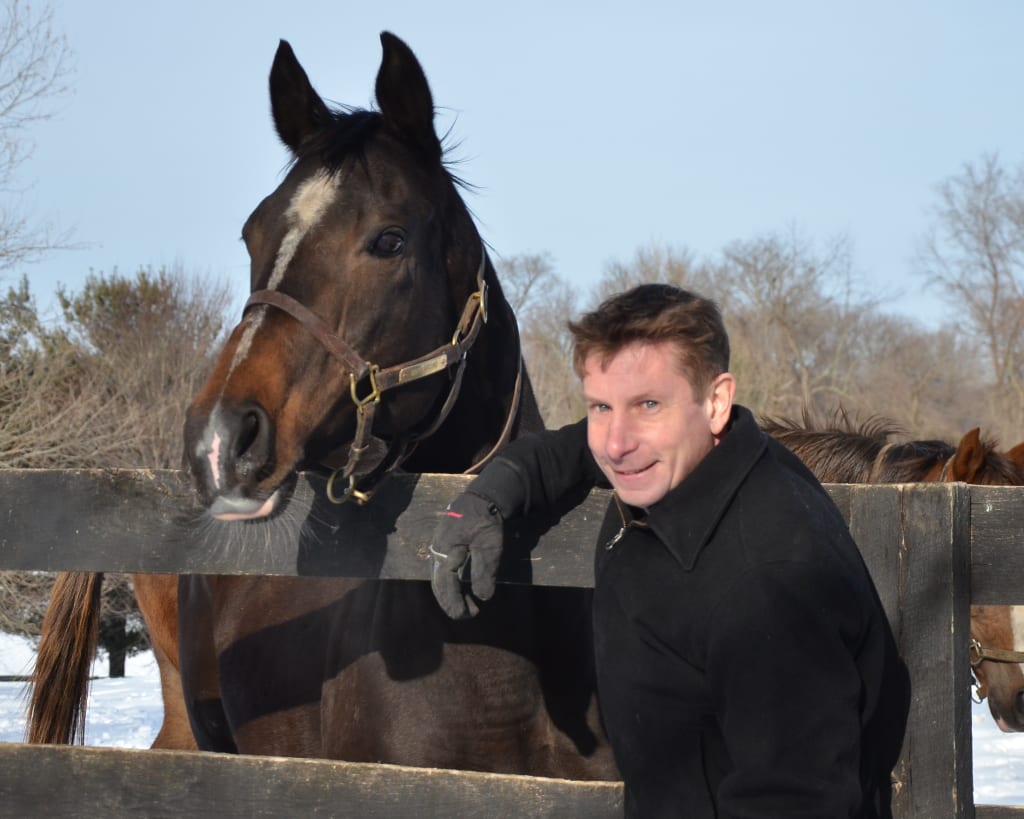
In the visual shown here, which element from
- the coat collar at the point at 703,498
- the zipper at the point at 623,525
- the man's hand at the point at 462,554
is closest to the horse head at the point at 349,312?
the man's hand at the point at 462,554

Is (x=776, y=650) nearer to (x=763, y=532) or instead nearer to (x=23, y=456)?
(x=763, y=532)

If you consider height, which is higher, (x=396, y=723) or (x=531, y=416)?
(x=531, y=416)

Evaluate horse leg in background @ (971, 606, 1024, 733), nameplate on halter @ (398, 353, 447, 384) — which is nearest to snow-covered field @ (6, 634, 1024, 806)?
horse leg in background @ (971, 606, 1024, 733)

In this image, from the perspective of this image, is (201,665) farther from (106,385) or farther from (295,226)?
(106,385)

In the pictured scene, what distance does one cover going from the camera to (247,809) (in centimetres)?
245

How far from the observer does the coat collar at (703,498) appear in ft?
5.65

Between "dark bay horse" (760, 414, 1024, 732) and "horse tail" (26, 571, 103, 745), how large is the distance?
3268 mm

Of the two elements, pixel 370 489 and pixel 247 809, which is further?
pixel 370 489

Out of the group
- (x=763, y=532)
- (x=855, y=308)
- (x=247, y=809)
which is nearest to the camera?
(x=763, y=532)

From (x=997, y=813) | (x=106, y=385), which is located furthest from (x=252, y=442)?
(x=106, y=385)

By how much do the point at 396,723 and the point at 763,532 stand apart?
56.8 inches

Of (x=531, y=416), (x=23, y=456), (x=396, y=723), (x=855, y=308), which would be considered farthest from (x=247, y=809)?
(x=855, y=308)

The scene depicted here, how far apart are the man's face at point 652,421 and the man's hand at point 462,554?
45 centimetres

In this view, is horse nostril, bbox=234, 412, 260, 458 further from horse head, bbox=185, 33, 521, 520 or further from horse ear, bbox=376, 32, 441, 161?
horse ear, bbox=376, 32, 441, 161
